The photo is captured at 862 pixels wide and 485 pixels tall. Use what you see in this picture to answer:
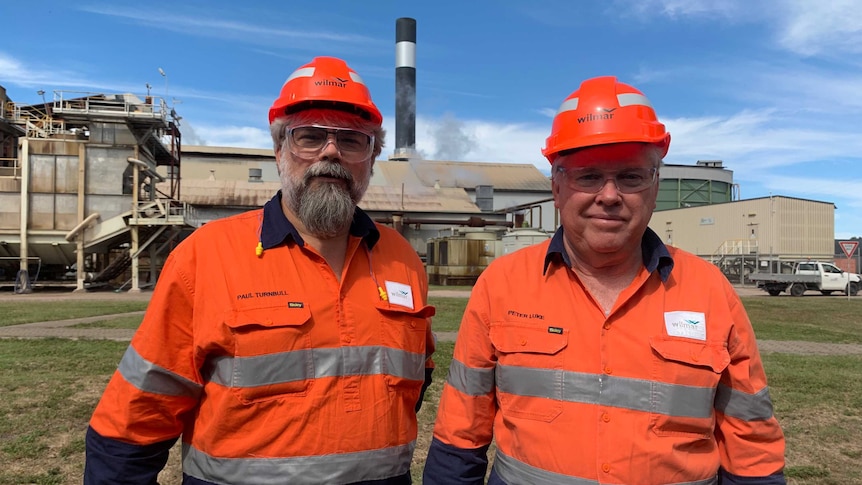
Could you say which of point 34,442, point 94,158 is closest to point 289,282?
point 34,442

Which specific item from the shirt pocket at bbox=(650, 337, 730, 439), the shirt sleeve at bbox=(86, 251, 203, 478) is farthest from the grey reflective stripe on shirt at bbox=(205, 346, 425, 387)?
the shirt pocket at bbox=(650, 337, 730, 439)

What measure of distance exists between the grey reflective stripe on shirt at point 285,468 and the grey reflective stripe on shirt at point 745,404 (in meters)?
1.31

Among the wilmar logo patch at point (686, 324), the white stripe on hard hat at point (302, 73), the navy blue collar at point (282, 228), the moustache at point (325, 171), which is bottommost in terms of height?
the wilmar logo patch at point (686, 324)

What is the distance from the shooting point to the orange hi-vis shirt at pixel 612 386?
6.29 feet

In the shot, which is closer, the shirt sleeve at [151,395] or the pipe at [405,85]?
the shirt sleeve at [151,395]

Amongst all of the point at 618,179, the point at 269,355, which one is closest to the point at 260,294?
the point at 269,355

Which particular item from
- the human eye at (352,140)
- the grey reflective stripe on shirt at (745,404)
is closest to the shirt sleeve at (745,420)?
the grey reflective stripe on shirt at (745,404)

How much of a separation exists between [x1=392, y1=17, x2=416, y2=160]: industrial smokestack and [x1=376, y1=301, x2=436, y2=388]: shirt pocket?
155 ft

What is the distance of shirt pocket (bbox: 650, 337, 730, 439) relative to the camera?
1.92 meters

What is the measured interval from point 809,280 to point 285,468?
1099 inches

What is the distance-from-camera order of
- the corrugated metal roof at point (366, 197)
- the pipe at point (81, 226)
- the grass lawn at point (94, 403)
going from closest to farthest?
the grass lawn at point (94, 403), the pipe at point (81, 226), the corrugated metal roof at point (366, 197)

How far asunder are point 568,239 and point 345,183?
96 centimetres

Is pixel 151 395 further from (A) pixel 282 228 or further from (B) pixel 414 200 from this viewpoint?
(B) pixel 414 200

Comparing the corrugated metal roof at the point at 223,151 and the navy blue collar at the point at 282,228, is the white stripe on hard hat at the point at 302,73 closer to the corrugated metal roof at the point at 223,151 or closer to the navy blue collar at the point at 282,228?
the navy blue collar at the point at 282,228
